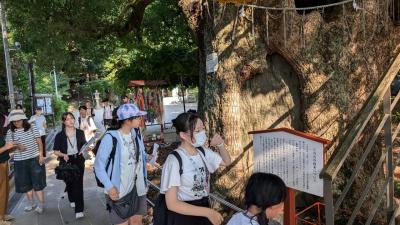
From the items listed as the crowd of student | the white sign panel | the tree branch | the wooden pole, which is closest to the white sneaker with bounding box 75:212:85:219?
the crowd of student

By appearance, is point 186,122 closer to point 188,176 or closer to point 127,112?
point 188,176

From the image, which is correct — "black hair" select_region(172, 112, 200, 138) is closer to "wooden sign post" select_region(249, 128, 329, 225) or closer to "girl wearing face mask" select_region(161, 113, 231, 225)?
"girl wearing face mask" select_region(161, 113, 231, 225)

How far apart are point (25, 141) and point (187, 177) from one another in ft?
15.3

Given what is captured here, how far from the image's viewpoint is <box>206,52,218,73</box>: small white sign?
5.58 metres

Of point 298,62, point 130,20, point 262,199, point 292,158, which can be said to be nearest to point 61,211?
point 298,62

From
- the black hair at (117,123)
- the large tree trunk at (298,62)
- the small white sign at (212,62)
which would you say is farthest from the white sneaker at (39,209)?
the small white sign at (212,62)

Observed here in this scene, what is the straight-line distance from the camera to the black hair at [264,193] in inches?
91.0

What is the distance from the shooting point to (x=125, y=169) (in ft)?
14.1

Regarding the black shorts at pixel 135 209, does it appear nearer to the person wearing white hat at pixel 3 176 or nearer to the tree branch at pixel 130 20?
the person wearing white hat at pixel 3 176

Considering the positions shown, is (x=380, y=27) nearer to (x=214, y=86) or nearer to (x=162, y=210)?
(x=214, y=86)

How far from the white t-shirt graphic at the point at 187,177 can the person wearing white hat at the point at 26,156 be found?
4.51m

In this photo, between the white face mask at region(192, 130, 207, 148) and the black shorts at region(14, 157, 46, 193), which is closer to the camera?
the white face mask at region(192, 130, 207, 148)

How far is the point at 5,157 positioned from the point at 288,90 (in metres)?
4.27

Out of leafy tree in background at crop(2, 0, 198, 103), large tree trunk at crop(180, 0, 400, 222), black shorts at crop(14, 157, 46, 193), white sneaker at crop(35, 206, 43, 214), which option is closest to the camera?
large tree trunk at crop(180, 0, 400, 222)
